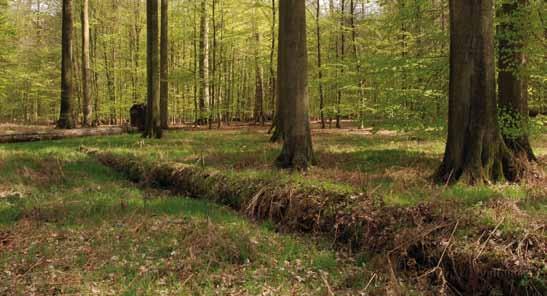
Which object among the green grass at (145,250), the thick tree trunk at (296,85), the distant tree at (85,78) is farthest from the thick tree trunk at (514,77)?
the distant tree at (85,78)

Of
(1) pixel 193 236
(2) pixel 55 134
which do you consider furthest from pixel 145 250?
(2) pixel 55 134

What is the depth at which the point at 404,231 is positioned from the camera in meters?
5.50

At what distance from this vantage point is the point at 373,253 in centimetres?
568

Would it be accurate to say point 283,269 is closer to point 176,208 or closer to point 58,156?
point 176,208

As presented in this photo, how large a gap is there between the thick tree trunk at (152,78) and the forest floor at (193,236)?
24.3ft

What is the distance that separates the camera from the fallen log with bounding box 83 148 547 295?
445 centimetres

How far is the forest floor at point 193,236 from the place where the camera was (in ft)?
16.0

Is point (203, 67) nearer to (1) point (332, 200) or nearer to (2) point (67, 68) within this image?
(2) point (67, 68)

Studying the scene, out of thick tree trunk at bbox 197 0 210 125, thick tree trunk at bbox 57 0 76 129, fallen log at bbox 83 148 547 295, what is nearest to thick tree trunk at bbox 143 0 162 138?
thick tree trunk at bbox 57 0 76 129

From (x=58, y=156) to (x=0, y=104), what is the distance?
105ft

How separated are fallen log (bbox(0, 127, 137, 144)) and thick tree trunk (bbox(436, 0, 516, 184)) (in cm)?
1759

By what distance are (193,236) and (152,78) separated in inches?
478

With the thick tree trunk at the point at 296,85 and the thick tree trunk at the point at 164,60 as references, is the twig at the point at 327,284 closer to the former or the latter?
the thick tree trunk at the point at 296,85

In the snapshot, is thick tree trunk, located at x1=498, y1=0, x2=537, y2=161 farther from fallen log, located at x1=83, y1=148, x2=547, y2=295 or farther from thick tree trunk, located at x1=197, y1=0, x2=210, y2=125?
thick tree trunk, located at x1=197, y1=0, x2=210, y2=125
